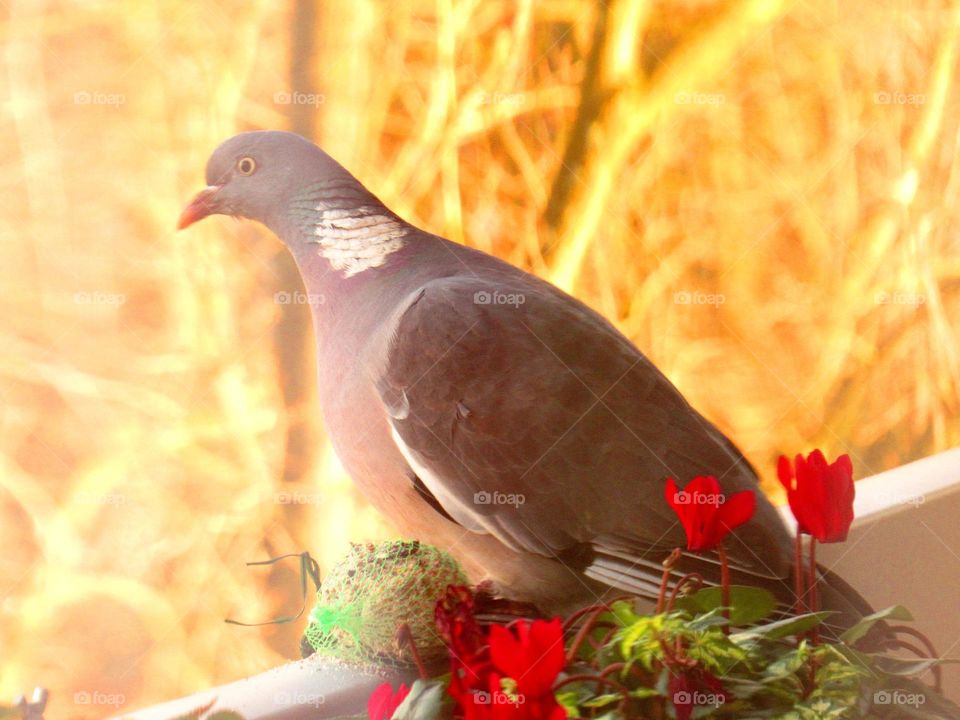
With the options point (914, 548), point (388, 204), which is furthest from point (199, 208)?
point (914, 548)

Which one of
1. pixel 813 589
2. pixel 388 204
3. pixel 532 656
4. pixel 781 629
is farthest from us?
pixel 388 204

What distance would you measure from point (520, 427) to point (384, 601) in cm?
23

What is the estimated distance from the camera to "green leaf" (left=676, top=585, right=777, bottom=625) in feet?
2.59

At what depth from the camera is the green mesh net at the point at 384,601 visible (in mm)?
834

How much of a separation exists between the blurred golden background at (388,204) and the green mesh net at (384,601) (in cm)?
28

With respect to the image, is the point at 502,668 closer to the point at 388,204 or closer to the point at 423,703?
the point at 423,703

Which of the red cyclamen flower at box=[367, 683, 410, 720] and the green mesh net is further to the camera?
the green mesh net

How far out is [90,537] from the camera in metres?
1.09

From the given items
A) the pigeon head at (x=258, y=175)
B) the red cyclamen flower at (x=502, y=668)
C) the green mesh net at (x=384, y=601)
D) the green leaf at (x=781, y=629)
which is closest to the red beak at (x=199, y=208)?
the pigeon head at (x=258, y=175)

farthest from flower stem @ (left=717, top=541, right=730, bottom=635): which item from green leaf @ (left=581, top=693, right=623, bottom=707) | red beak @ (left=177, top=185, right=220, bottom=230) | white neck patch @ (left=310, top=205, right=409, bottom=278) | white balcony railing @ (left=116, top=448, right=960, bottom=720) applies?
red beak @ (left=177, top=185, right=220, bottom=230)

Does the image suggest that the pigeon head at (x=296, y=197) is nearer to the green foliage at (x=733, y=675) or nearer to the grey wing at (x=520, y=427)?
the grey wing at (x=520, y=427)

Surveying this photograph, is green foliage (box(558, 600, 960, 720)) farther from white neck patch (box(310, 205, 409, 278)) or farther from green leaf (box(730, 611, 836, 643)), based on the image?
white neck patch (box(310, 205, 409, 278))

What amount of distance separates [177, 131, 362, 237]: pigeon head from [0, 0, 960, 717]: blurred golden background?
0.07m

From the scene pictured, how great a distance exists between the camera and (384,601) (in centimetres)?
84
